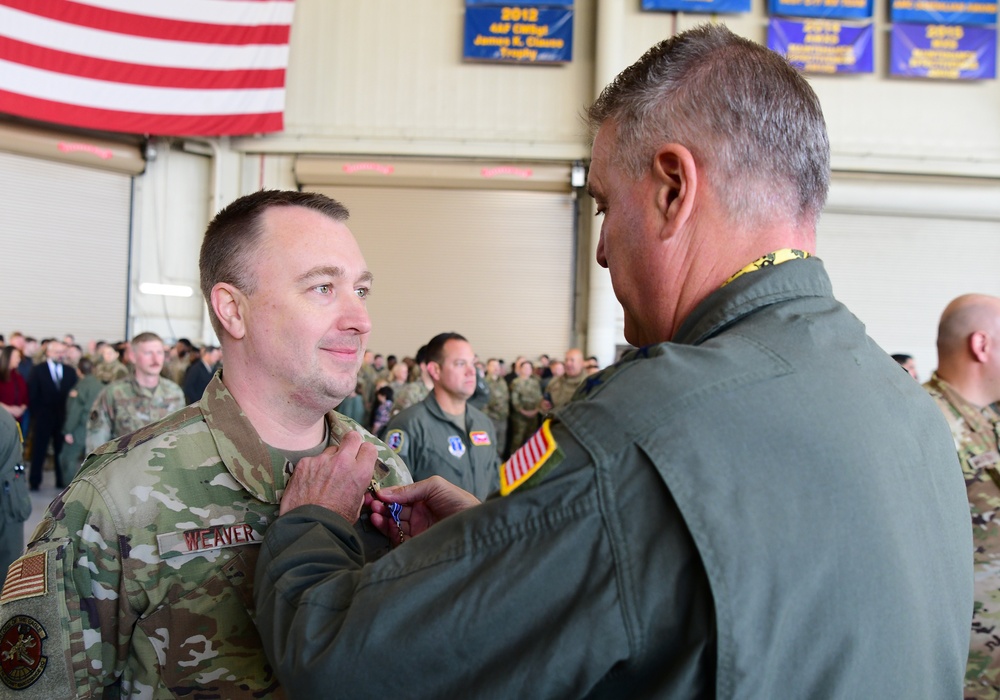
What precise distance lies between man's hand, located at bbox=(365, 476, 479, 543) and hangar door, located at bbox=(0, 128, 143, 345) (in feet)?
43.3

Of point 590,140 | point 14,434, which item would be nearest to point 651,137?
point 590,140

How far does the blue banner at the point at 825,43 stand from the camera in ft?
42.2

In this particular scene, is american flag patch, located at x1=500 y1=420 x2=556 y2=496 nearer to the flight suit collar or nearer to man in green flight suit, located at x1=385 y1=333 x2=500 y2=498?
the flight suit collar

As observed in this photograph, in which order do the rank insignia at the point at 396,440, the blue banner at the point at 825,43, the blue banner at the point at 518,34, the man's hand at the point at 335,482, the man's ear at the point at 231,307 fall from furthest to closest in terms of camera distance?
the blue banner at the point at 518,34
the blue banner at the point at 825,43
the rank insignia at the point at 396,440
the man's ear at the point at 231,307
the man's hand at the point at 335,482

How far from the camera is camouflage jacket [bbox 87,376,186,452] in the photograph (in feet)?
20.2

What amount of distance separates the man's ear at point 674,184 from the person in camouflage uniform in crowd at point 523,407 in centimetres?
1005

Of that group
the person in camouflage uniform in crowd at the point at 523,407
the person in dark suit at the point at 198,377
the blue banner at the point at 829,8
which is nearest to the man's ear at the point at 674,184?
the person in dark suit at the point at 198,377

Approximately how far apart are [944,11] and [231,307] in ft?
48.6

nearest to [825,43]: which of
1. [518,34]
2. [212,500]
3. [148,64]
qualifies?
[518,34]

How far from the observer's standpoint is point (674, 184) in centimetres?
114

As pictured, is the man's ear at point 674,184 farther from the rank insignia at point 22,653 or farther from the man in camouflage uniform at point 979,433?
the man in camouflage uniform at point 979,433

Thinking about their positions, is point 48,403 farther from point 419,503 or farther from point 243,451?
point 419,503

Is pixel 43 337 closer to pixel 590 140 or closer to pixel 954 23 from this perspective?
pixel 590 140

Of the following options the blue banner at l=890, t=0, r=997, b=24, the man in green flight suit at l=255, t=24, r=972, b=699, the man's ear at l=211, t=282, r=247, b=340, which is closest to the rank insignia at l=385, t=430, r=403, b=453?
the man's ear at l=211, t=282, r=247, b=340
